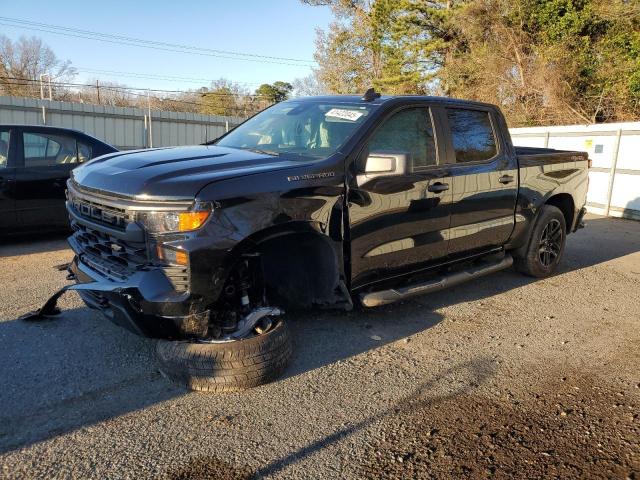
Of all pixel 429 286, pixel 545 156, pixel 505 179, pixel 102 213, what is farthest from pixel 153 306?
pixel 545 156

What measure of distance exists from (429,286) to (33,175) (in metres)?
5.27

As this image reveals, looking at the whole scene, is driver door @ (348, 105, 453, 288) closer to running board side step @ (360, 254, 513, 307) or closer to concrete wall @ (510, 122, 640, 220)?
running board side step @ (360, 254, 513, 307)

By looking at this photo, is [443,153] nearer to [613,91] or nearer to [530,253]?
[530,253]

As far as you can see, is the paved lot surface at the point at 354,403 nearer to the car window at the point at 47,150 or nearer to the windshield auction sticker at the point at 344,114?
the windshield auction sticker at the point at 344,114

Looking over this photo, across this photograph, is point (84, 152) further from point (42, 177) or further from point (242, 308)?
point (242, 308)

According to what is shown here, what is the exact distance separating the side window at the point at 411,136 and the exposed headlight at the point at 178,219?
1.59m

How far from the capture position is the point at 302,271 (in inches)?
155

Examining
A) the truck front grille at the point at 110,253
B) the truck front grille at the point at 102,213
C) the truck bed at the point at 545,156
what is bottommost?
the truck front grille at the point at 110,253

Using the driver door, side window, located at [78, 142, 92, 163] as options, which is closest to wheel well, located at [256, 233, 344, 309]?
the driver door

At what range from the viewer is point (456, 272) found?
16.3 ft

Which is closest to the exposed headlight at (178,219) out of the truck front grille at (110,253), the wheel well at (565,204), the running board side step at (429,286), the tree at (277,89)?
the truck front grille at (110,253)

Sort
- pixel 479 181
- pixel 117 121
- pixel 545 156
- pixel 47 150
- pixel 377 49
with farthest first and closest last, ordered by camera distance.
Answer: pixel 377 49 < pixel 117 121 < pixel 47 150 < pixel 545 156 < pixel 479 181

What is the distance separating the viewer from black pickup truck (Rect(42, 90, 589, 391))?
3.07 meters

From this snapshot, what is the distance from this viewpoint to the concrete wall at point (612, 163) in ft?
36.7
